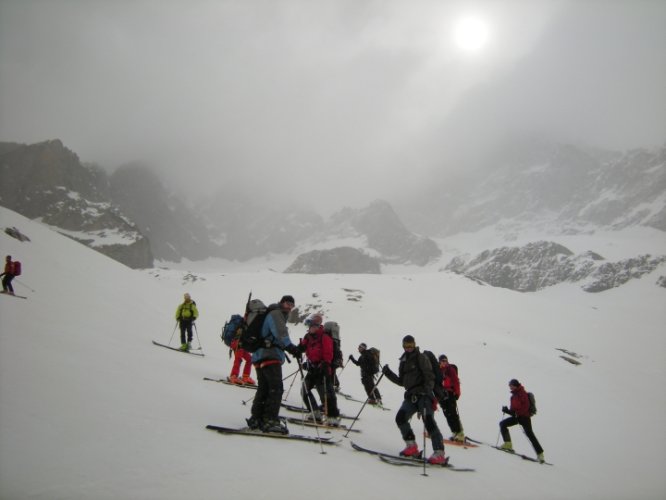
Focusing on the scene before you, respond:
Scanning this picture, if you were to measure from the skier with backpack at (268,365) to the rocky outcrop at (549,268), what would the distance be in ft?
315

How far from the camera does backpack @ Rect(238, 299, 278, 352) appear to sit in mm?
6449

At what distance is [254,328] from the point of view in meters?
6.52

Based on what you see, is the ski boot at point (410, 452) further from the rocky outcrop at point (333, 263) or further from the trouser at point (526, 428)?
the rocky outcrop at point (333, 263)

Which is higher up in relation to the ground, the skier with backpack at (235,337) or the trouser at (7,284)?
the trouser at (7,284)

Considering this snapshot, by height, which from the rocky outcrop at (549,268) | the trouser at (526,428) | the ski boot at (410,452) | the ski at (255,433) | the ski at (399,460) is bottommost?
the ski at (399,460)

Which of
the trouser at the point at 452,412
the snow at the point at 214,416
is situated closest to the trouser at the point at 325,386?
the snow at the point at 214,416

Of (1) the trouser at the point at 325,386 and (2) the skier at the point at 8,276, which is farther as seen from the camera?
(2) the skier at the point at 8,276

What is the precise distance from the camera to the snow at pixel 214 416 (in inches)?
162

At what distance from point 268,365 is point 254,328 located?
680 mm

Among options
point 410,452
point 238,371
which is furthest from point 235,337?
point 410,452

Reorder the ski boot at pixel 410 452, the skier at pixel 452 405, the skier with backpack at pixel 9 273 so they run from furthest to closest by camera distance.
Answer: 1. the skier with backpack at pixel 9 273
2. the skier at pixel 452 405
3. the ski boot at pixel 410 452

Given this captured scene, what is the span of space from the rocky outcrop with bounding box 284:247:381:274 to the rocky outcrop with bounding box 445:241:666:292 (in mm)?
66046

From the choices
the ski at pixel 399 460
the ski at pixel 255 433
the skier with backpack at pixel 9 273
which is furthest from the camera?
the skier with backpack at pixel 9 273

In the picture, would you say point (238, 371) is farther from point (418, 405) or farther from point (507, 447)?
point (507, 447)
